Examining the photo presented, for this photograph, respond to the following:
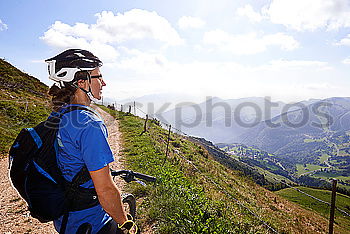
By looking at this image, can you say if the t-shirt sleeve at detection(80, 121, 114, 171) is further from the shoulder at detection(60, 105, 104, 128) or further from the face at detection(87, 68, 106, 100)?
the face at detection(87, 68, 106, 100)

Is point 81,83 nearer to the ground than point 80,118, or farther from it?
farther from it

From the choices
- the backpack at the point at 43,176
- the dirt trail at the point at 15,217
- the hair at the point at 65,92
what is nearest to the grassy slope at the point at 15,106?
the dirt trail at the point at 15,217

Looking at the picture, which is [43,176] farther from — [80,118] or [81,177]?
[80,118]

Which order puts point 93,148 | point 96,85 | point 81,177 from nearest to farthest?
point 93,148, point 81,177, point 96,85

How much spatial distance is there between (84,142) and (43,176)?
45cm

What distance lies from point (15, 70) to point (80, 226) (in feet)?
138

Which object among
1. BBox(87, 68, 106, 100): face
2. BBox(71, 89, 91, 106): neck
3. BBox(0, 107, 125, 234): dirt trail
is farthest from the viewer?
BBox(0, 107, 125, 234): dirt trail

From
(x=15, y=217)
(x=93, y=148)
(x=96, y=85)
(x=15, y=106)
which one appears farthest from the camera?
(x=15, y=106)

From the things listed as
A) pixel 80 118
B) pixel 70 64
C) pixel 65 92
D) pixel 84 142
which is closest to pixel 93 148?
pixel 84 142

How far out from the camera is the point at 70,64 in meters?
2.24

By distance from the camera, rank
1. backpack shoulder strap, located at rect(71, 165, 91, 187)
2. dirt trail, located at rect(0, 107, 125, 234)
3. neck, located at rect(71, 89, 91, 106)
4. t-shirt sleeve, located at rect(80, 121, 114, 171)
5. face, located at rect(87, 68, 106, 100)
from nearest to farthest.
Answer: t-shirt sleeve, located at rect(80, 121, 114, 171) < backpack shoulder strap, located at rect(71, 165, 91, 187) < neck, located at rect(71, 89, 91, 106) < face, located at rect(87, 68, 106, 100) < dirt trail, located at rect(0, 107, 125, 234)

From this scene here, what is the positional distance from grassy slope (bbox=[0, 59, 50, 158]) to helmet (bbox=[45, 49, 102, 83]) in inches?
155

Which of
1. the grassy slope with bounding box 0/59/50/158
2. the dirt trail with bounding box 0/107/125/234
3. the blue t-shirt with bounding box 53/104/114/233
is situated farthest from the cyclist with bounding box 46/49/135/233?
the dirt trail with bounding box 0/107/125/234

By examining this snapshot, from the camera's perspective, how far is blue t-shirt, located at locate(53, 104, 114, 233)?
1.80 meters
